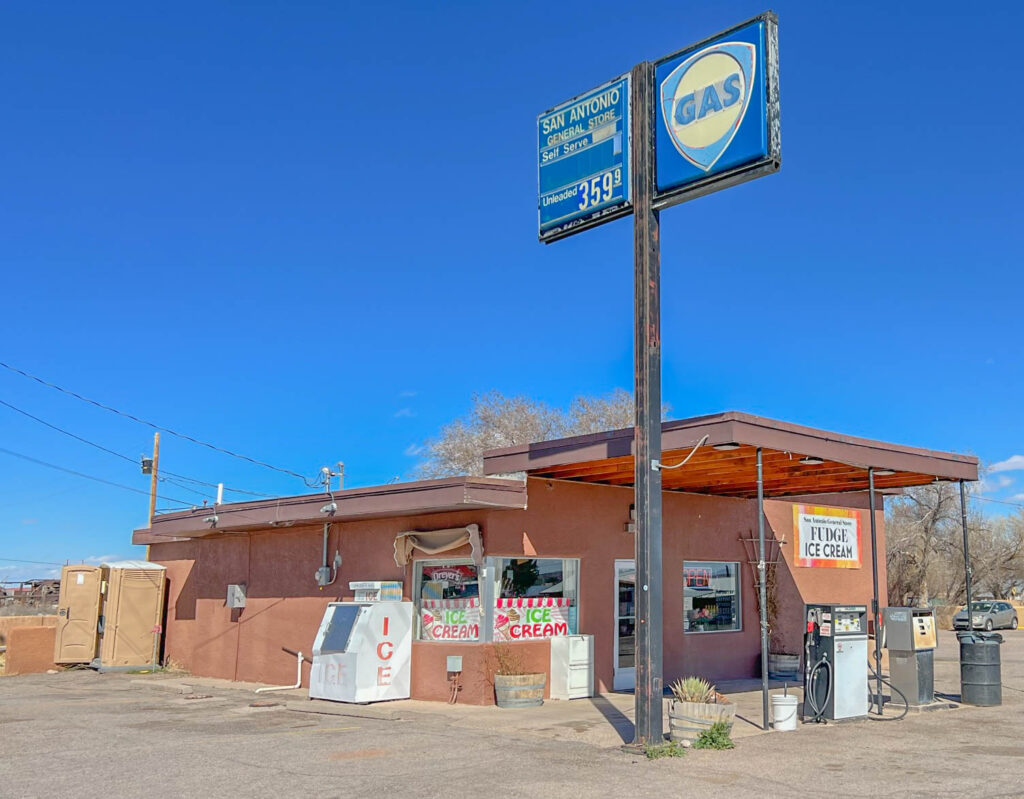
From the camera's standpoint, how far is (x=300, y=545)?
1722cm

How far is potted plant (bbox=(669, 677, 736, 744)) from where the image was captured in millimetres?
10016

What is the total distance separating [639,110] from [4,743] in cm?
1034

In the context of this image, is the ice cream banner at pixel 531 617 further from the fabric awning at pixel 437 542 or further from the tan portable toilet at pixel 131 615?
the tan portable toilet at pixel 131 615

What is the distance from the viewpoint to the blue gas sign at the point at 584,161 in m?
11.2

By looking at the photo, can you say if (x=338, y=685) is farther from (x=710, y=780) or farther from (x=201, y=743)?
(x=710, y=780)

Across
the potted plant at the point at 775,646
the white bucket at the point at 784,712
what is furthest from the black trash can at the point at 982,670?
the white bucket at the point at 784,712

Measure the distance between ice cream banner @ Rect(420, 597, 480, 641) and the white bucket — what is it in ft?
14.6

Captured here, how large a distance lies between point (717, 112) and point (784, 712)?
22.8 feet

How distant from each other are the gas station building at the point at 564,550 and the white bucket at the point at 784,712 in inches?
118

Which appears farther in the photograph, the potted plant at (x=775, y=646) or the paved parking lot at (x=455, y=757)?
the potted plant at (x=775, y=646)

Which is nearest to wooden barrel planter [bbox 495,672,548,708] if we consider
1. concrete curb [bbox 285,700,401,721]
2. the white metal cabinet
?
the white metal cabinet

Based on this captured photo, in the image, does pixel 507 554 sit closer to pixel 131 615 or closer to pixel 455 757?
pixel 455 757

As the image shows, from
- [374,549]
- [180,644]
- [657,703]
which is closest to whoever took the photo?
[657,703]

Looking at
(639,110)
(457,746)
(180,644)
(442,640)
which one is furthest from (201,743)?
(180,644)
